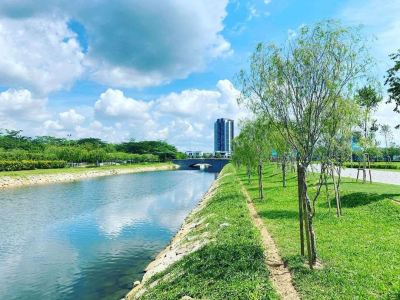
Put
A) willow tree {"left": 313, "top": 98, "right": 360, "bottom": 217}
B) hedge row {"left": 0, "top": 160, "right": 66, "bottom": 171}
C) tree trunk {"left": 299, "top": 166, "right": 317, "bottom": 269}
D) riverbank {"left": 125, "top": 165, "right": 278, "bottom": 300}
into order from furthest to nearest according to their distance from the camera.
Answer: hedge row {"left": 0, "top": 160, "right": 66, "bottom": 171} < willow tree {"left": 313, "top": 98, "right": 360, "bottom": 217} < tree trunk {"left": 299, "top": 166, "right": 317, "bottom": 269} < riverbank {"left": 125, "top": 165, "right": 278, "bottom": 300}

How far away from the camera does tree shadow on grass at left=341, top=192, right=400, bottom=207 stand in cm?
3025

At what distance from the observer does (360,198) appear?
3152cm

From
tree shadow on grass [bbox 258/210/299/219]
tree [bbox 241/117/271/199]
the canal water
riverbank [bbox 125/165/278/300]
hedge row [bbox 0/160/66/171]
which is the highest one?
tree [bbox 241/117/271/199]

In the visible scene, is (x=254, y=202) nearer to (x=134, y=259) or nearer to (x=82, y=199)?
(x=134, y=259)

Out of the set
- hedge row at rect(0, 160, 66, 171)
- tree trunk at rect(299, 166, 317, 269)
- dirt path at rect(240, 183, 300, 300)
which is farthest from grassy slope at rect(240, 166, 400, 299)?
hedge row at rect(0, 160, 66, 171)

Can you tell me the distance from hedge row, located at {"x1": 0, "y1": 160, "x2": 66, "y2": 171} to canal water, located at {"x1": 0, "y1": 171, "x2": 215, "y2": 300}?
5102 cm

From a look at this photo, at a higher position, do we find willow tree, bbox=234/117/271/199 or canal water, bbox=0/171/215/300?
willow tree, bbox=234/117/271/199

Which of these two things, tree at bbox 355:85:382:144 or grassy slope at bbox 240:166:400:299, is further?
tree at bbox 355:85:382:144

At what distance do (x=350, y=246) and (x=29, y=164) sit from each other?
113 metres

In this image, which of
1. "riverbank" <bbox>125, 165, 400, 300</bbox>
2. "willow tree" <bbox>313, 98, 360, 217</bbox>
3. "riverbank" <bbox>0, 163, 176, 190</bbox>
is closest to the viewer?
"riverbank" <bbox>125, 165, 400, 300</bbox>

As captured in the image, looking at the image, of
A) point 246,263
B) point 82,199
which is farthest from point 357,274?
point 82,199

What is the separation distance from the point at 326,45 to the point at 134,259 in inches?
824

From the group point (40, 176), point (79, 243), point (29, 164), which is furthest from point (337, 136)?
point (29, 164)

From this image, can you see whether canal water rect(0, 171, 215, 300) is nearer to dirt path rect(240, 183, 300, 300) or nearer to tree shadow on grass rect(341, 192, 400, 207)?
dirt path rect(240, 183, 300, 300)
